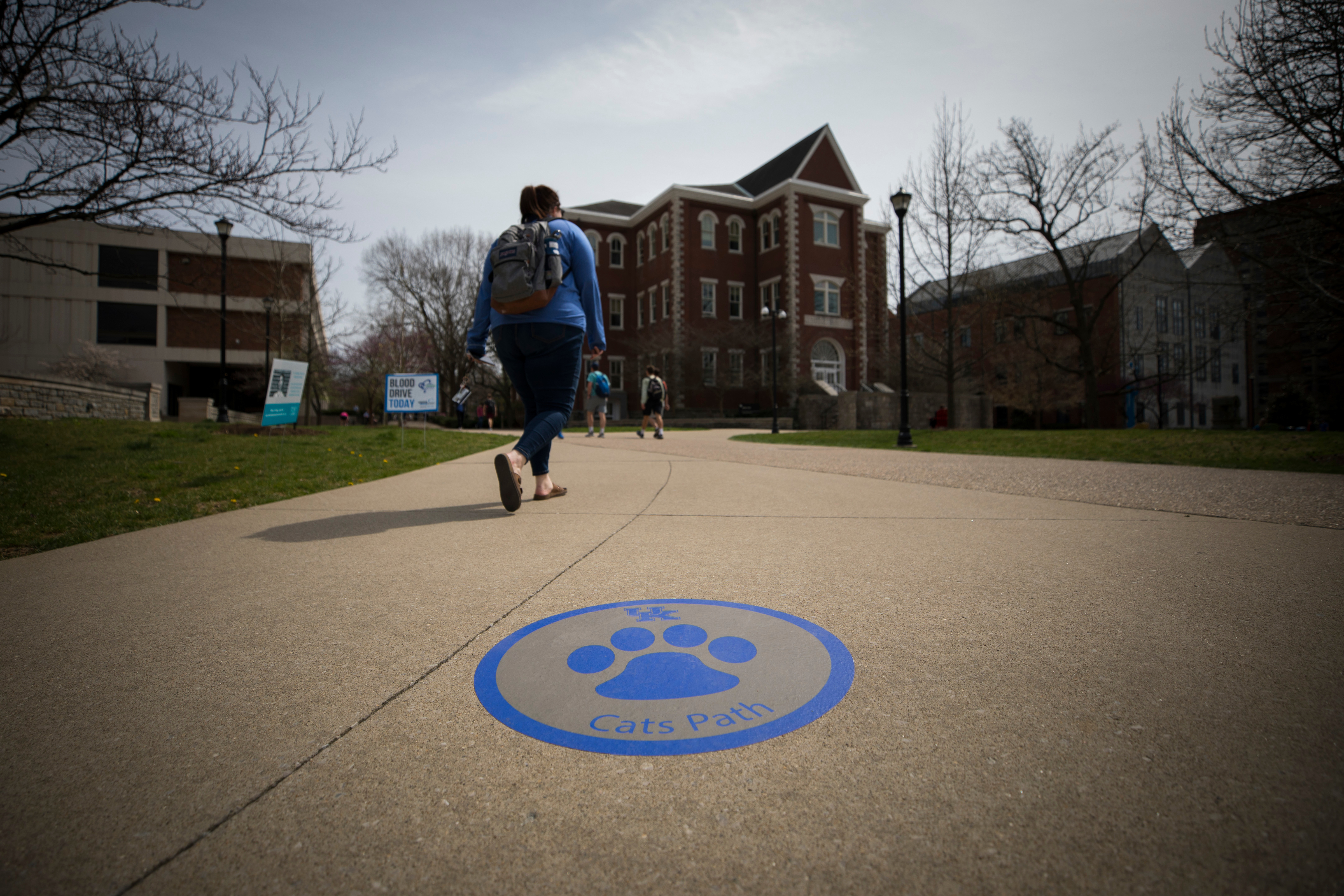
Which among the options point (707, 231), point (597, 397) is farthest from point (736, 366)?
point (597, 397)

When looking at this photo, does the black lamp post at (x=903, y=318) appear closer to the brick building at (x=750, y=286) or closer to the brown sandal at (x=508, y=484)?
the brown sandal at (x=508, y=484)

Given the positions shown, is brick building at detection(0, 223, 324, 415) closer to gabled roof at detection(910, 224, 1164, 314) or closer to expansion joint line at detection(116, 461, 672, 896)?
gabled roof at detection(910, 224, 1164, 314)

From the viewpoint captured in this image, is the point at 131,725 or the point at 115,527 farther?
the point at 115,527

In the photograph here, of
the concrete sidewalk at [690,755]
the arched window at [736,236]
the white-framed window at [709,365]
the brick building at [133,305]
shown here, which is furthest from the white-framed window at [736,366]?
the concrete sidewalk at [690,755]

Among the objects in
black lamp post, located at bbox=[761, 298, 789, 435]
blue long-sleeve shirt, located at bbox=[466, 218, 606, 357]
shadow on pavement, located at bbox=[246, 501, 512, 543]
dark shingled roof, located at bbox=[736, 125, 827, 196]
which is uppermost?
dark shingled roof, located at bbox=[736, 125, 827, 196]

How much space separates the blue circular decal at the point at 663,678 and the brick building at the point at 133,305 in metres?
45.1

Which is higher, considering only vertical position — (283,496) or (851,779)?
(283,496)

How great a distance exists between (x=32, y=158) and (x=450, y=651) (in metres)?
11.7

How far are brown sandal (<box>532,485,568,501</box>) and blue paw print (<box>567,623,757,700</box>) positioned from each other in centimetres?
321

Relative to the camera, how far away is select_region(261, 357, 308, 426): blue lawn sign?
9.41 meters

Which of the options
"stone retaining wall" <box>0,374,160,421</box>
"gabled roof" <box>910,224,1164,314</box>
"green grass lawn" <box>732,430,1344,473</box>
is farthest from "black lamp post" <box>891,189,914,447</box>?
"stone retaining wall" <box>0,374,160,421</box>

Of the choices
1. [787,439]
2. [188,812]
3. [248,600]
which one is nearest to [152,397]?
[787,439]

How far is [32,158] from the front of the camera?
900cm

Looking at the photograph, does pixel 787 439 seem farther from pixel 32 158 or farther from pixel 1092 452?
pixel 32 158
